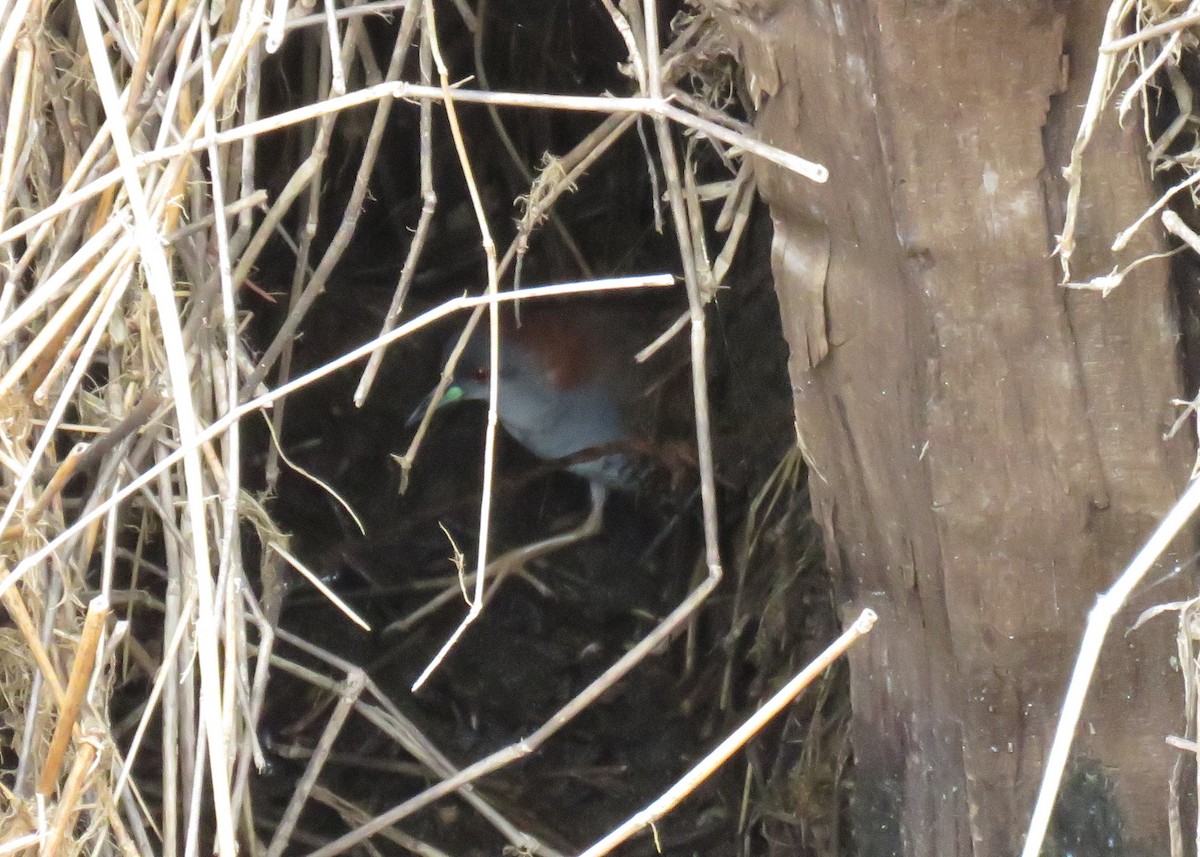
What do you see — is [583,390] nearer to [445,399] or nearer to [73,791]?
[445,399]

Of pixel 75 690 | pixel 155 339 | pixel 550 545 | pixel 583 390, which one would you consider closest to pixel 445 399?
pixel 583 390

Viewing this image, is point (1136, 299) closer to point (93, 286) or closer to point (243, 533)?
point (93, 286)

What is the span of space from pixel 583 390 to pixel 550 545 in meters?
0.41

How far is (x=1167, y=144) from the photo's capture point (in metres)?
1.27

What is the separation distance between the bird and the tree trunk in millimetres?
1436

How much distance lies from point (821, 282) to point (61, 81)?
3.28ft

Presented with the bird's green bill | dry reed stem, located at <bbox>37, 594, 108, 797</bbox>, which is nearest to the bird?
the bird's green bill

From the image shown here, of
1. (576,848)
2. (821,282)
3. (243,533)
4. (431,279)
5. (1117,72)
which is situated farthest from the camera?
(431,279)

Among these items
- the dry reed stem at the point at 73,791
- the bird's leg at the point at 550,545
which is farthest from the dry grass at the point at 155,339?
the bird's leg at the point at 550,545

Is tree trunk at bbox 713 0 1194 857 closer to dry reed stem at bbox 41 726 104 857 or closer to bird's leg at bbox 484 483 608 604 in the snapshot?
dry reed stem at bbox 41 726 104 857

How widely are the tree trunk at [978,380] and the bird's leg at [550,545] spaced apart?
1.40 meters

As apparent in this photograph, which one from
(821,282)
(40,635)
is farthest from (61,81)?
(821,282)

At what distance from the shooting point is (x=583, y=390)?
3.24 meters

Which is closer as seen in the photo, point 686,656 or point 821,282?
point 821,282
